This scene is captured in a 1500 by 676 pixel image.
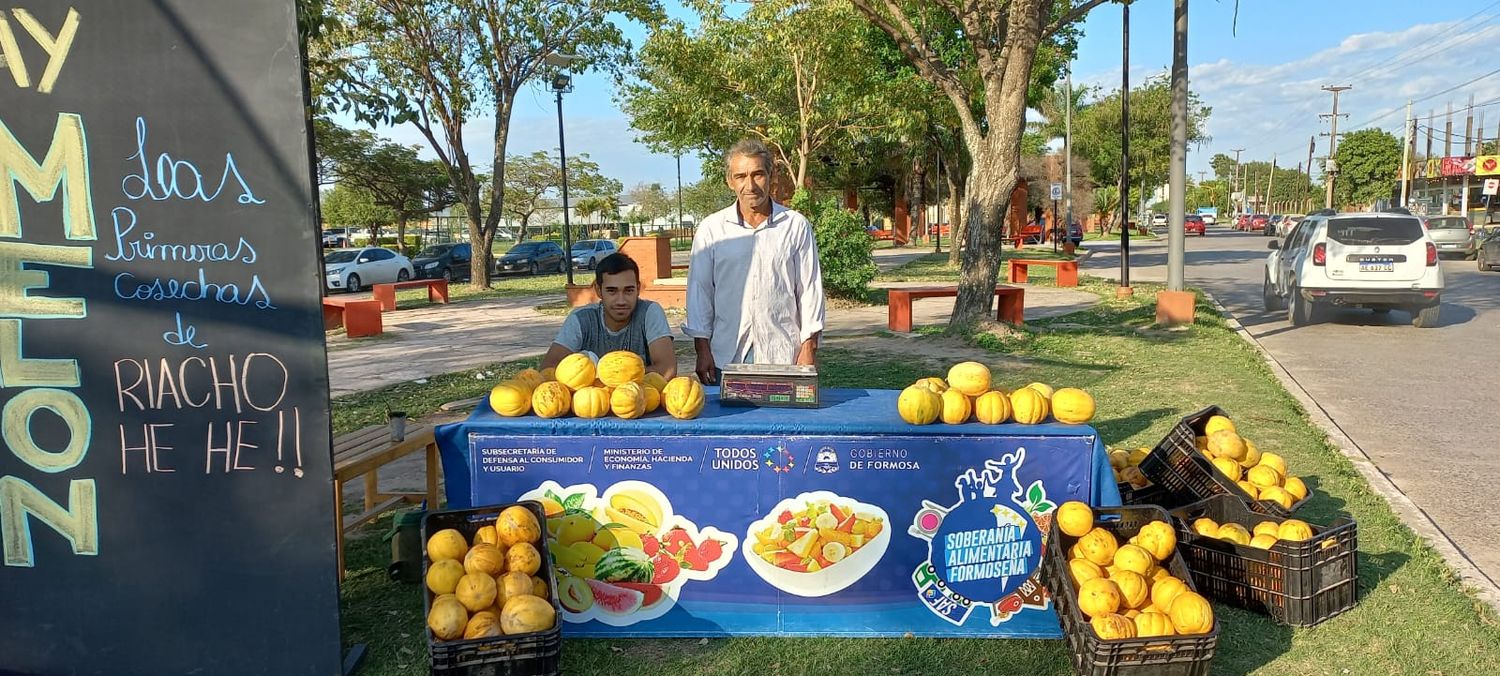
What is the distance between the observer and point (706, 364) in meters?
4.52

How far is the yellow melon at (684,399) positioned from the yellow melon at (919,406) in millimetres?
795

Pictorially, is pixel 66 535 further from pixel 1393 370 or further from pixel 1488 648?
pixel 1393 370

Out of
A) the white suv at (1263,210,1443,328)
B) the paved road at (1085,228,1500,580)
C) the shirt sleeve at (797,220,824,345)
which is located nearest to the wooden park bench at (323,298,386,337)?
the shirt sleeve at (797,220,824,345)

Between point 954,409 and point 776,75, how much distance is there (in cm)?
1832

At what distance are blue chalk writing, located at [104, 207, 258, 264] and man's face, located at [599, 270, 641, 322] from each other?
1.62m

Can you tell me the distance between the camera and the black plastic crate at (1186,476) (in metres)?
4.23

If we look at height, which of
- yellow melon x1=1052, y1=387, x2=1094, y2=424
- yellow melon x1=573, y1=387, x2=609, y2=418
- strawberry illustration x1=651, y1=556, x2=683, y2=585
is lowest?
strawberry illustration x1=651, y1=556, x2=683, y2=585

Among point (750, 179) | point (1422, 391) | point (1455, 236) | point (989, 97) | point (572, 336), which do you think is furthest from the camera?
point (1455, 236)

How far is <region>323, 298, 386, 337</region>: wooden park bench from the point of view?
1385 centimetres

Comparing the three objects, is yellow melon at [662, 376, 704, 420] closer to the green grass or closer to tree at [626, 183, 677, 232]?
the green grass

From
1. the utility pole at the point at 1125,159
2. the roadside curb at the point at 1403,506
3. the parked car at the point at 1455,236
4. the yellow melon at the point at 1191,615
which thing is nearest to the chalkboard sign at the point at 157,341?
the yellow melon at the point at 1191,615

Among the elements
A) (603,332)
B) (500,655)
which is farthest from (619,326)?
(500,655)

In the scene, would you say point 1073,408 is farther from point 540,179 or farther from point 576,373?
point 540,179

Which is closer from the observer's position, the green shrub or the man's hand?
the man's hand
